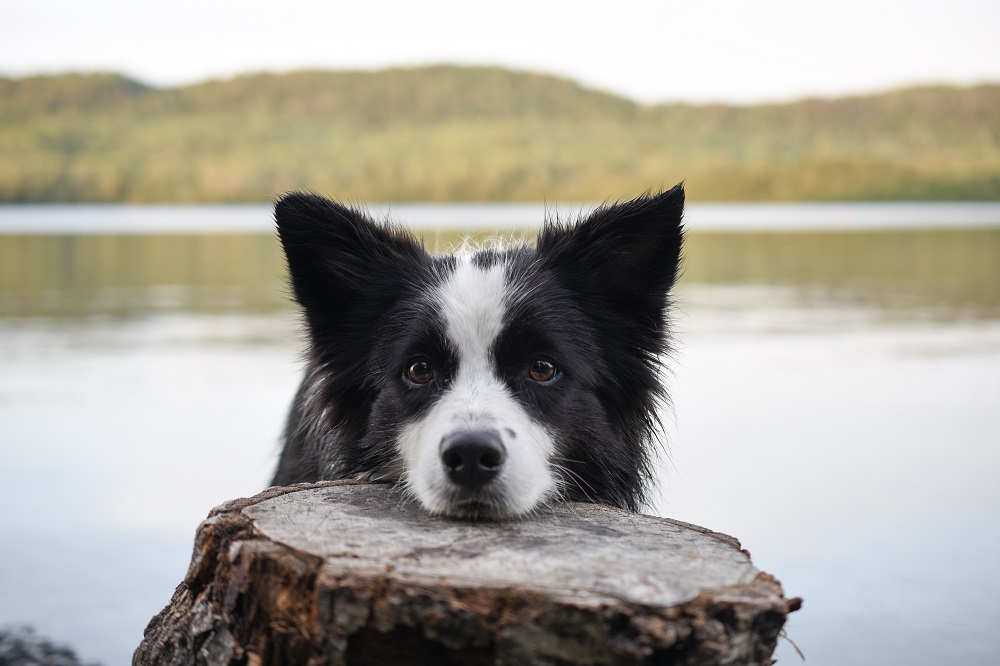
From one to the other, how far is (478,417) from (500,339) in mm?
443

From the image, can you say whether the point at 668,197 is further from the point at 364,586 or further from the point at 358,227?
the point at 364,586

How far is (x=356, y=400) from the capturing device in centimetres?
390

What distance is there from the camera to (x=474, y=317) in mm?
3455

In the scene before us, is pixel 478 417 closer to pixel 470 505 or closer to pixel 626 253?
pixel 470 505

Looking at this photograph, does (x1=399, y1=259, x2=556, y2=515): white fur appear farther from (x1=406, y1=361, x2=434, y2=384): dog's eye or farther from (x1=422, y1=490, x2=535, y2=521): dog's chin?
(x1=406, y1=361, x2=434, y2=384): dog's eye

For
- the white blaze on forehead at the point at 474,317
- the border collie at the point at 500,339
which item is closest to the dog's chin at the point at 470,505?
the border collie at the point at 500,339

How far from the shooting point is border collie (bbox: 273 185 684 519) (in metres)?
3.42

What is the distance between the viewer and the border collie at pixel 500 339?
342 cm

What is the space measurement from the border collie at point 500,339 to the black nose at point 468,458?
144 mm

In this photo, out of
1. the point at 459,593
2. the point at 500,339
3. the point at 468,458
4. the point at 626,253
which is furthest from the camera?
the point at 626,253

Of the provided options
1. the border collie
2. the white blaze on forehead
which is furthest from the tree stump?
the white blaze on forehead

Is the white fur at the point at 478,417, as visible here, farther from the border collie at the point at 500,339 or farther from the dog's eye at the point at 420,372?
the dog's eye at the point at 420,372

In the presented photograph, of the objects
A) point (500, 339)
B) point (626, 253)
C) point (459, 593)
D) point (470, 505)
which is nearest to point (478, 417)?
point (470, 505)

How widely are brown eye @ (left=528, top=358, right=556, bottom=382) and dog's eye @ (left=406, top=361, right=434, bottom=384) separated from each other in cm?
33
